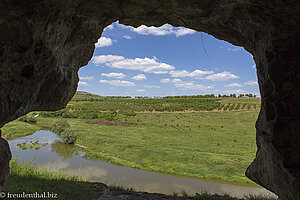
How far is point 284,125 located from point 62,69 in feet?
26.3

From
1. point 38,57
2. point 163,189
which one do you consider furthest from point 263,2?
point 163,189

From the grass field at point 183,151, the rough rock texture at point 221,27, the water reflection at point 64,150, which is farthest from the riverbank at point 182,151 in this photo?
the rough rock texture at point 221,27

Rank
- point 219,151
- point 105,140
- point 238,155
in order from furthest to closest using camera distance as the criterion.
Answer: point 105,140, point 219,151, point 238,155

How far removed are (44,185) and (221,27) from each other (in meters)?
13.5

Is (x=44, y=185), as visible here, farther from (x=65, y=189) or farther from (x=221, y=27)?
(x=221, y=27)

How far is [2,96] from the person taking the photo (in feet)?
15.0

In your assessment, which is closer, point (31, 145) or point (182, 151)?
point (182, 151)

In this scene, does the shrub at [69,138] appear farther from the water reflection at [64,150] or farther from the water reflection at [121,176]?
the water reflection at [121,176]

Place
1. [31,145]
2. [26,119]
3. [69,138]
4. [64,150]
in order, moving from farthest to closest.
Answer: [26,119] → [69,138] → [31,145] → [64,150]

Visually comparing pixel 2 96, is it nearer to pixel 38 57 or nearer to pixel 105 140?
pixel 38 57

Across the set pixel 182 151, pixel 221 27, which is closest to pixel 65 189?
pixel 221 27

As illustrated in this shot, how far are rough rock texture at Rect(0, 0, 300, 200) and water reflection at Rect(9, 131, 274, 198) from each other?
10.5 meters

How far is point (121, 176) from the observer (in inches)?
706

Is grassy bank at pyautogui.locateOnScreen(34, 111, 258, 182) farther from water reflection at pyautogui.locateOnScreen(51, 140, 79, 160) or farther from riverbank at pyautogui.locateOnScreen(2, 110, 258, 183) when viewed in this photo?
water reflection at pyautogui.locateOnScreen(51, 140, 79, 160)
